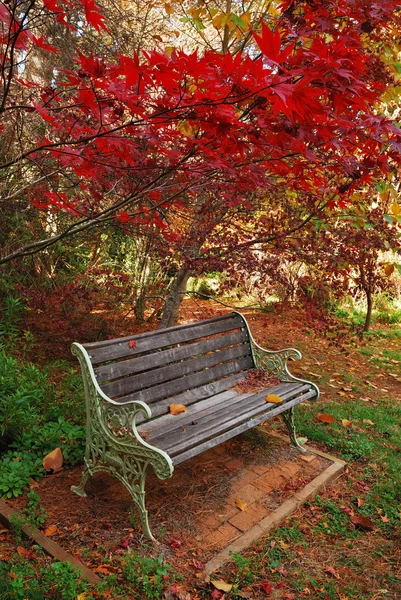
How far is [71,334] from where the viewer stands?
5039 mm

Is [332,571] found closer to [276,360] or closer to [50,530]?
[50,530]

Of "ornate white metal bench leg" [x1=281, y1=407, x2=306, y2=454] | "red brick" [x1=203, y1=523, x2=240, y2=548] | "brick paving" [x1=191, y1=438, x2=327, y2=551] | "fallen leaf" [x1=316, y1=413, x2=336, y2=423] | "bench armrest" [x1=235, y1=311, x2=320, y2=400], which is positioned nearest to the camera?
"red brick" [x1=203, y1=523, x2=240, y2=548]

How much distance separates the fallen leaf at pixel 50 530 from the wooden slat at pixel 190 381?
79cm

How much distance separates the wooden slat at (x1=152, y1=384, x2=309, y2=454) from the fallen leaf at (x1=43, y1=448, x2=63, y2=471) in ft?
2.73

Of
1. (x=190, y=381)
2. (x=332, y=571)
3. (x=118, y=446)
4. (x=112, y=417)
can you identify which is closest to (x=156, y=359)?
(x=190, y=381)

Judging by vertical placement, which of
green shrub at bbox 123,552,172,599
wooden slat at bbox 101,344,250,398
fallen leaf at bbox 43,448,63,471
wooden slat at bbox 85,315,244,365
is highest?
wooden slat at bbox 85,315,244,365

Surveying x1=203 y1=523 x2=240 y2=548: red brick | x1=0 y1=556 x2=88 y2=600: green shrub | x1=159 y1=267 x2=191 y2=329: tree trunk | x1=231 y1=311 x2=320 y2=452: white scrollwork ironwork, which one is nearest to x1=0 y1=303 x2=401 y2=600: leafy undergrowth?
x1=0 y1=556 x2=88 y2=600: green shrub

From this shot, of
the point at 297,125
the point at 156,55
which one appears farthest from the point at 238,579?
the point at 156,55

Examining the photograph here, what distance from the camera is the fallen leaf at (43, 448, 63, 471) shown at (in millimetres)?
3148

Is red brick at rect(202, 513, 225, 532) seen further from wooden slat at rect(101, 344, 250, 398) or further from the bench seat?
wooden slat at rect(101, 344, 250, 398)

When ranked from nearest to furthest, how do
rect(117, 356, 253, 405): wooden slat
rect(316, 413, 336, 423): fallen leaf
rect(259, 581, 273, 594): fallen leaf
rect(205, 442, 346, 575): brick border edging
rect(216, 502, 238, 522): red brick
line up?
rect(259, 581, 273, 594): fallen leaf < rect(205, 442, 346, 575): brick border edging < rect(216, 502, 238, 522): red brick < rect(117, 356, 253, 405): wooden slat < rect(316, 413, 336, 423): fallen leaf

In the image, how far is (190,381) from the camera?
3533 millimetres

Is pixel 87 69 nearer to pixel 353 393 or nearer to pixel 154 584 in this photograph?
pixel 154 584

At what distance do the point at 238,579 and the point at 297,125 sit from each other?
7.53 ft
